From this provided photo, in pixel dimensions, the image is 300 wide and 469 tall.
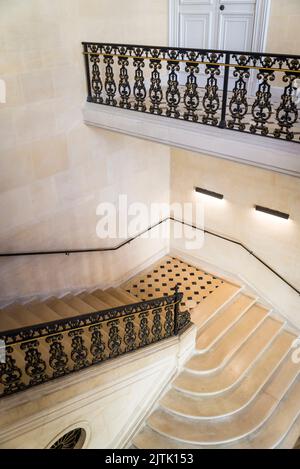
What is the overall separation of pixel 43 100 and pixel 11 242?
216 centimetres

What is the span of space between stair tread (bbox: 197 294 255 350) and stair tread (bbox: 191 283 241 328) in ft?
0.40

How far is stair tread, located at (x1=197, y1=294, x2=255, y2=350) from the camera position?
22.0 ft

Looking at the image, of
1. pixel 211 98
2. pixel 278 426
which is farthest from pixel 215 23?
pixel 278 426

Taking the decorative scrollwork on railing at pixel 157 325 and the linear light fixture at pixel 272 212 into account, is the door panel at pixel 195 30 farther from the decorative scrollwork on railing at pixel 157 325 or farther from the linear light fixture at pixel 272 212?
the decorative scrollwork on railing at pixel 157 325

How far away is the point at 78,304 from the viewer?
21.9ft

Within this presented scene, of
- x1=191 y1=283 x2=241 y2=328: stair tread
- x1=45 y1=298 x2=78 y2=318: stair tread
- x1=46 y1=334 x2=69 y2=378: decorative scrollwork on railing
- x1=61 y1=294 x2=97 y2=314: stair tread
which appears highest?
x1=46 y1=334 x2=69 y2=378: decorative scrollwork on railing

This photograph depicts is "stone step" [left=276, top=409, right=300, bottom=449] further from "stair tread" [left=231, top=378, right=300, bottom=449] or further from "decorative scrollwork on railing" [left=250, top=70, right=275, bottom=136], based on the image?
"decorative scrollwork on railing" [left=250, top=70, right=275, bottom=136]

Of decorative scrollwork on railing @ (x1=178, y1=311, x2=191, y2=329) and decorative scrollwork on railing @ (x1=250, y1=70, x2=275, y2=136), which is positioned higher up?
decorative scrollwork on railing @ (x1=250, y1=70, x2=275, y2=136)

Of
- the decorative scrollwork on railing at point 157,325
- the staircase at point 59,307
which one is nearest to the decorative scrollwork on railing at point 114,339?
the decorative scrollwork on railing at point 157,325

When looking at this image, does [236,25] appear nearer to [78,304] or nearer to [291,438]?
[78,304]

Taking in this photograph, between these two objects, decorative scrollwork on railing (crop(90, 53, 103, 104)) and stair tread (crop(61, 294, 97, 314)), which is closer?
decorative scrollwork on railing (crop(90, 53, 103, 104))

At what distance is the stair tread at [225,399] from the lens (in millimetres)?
5850

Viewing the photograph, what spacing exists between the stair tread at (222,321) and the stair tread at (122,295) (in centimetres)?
137

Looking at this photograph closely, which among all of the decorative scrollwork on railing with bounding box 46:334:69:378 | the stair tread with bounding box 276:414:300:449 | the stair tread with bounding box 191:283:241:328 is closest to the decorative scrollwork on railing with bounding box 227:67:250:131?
the decorative scrollwork on railing with bounding box 46:334:69:378
